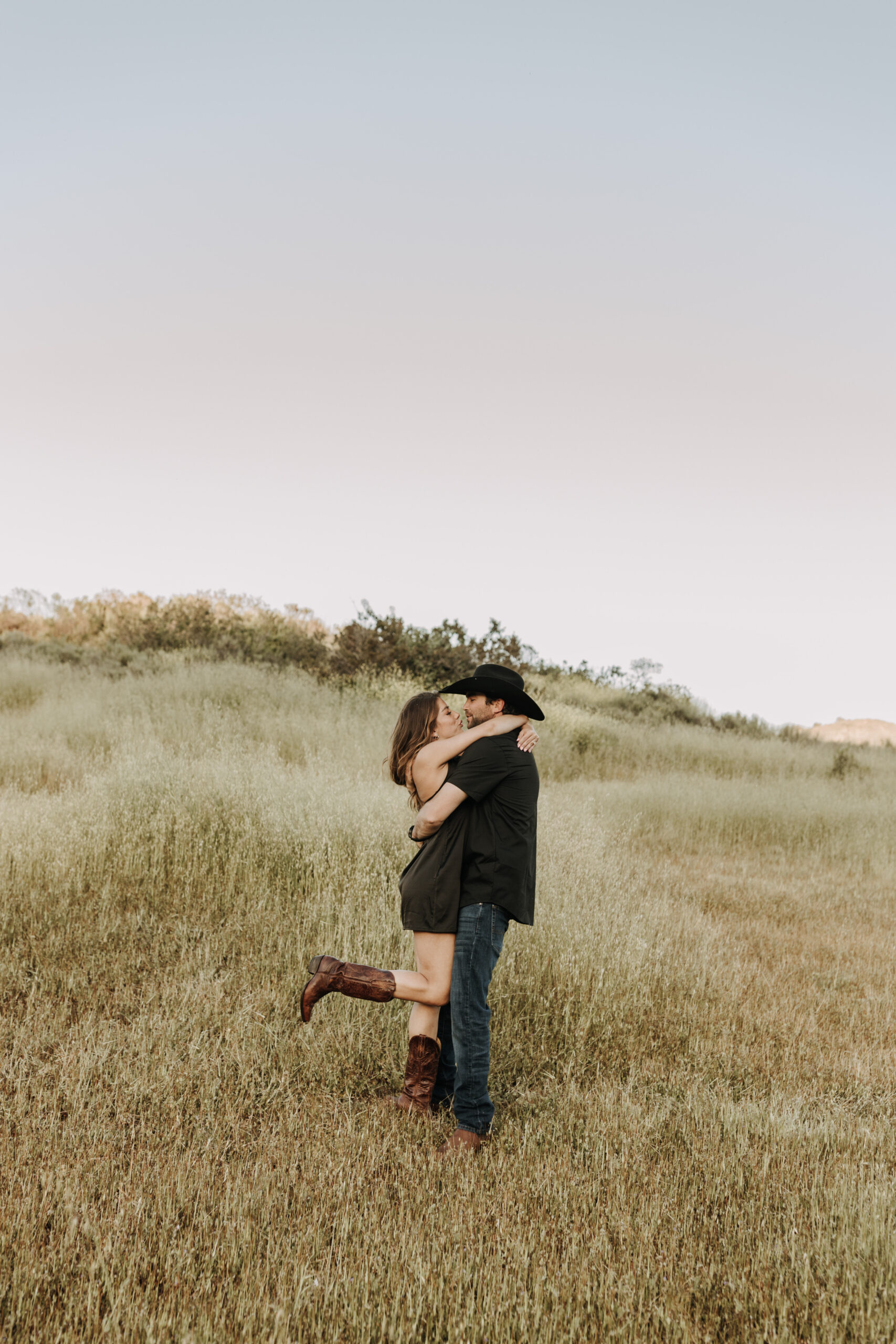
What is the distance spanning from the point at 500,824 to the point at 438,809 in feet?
0.89

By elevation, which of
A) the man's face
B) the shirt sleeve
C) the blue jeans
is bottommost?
the blue jeans

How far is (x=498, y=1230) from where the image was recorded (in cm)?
268

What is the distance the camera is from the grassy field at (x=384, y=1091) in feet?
8.04

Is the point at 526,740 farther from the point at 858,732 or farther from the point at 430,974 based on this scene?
the point at 858,732

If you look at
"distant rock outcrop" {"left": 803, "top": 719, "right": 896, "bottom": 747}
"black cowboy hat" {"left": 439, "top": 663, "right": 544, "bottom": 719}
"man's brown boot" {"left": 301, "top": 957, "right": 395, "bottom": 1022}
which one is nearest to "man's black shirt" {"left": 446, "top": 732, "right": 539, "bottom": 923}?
"black cowboy hat" {"left": 439, "top": 663, "right": 544, "bottom": 719}

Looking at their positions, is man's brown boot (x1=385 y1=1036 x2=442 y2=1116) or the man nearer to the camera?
the man

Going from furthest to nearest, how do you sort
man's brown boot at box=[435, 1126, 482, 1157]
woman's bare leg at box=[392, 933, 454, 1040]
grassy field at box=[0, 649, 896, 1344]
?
woman's bare leg at box=[392, 933, 454, 1040], man's brown boot at box=[435, 1126, 482, 1157], grassy field at box=[0, 649, 896, 1344]

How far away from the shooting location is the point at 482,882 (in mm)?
3486

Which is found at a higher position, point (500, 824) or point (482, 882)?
point (500, 824)

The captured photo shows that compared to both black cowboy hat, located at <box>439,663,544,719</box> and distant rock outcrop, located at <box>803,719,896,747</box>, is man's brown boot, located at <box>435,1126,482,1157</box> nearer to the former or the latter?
black cowboy hat, located at <box>439,663,544,719</box>

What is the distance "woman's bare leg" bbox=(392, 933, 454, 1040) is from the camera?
3545mm

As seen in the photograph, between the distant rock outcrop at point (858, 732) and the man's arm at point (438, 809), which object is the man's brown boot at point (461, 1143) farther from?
the distant rock outcrop at point (858, 732)

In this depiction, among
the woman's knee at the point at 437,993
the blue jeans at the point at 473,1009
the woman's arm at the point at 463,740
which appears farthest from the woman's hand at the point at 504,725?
the woman's knee at the point at 437,993

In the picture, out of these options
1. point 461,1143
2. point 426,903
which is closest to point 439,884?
point 426,903
